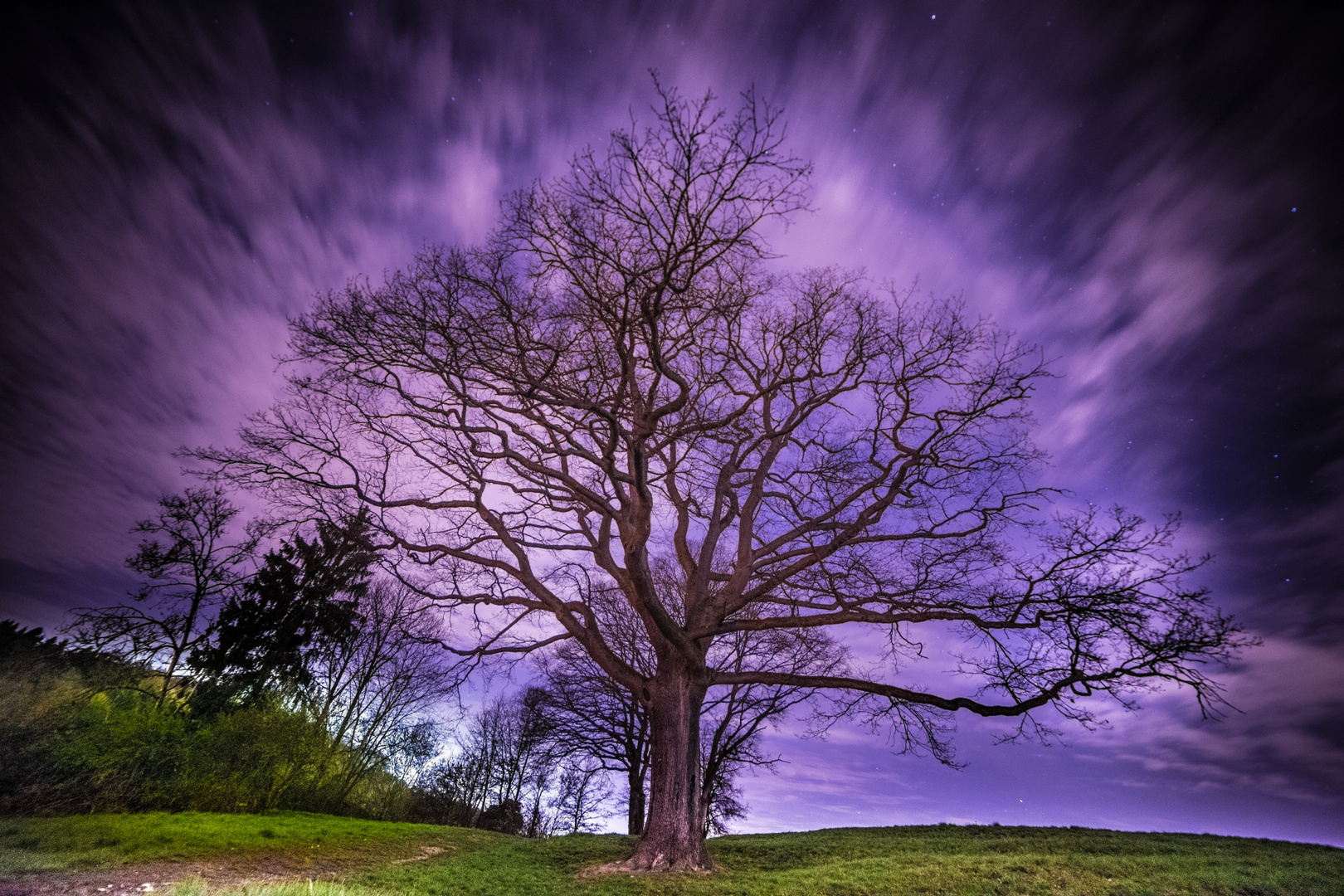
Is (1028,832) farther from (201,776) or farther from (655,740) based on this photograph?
(201,776)

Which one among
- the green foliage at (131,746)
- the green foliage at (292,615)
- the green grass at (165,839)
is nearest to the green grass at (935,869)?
the green grass at (165,839)

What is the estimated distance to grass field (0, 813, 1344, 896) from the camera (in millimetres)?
7320

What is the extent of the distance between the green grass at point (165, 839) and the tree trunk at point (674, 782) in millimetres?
5385

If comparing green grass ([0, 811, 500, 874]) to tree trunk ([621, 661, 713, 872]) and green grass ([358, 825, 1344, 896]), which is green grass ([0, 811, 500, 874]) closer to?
green grass ([358, 825, 1344, 896])

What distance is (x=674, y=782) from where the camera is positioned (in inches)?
372

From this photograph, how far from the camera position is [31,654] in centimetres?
1255

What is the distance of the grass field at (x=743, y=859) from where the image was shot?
7.32 meters

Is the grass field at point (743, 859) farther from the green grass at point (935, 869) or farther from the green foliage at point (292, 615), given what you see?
the green foliage at point (292, 615)

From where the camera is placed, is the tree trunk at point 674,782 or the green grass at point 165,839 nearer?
the green grass at point 165,839

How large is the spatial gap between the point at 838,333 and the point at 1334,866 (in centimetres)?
1290

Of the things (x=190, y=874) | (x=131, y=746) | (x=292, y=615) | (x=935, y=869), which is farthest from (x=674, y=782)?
(x=292, y=615)

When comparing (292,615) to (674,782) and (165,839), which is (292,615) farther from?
(674,782)

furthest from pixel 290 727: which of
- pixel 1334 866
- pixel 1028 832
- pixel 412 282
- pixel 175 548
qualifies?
pixel 1334 866

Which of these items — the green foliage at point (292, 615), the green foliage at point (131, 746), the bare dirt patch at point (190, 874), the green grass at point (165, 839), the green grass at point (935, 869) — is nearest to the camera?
the bare dirt patch at point (190, 874)
